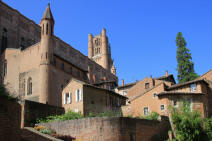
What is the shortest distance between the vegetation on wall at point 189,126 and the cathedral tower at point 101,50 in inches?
2868

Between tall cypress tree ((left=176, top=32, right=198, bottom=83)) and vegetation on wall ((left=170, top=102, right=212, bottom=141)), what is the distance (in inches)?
797

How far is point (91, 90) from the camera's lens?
39.9 m

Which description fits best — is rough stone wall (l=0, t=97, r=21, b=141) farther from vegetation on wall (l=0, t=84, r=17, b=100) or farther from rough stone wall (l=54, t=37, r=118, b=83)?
rough stone wall (l=54, t=37, r=118, b=83)

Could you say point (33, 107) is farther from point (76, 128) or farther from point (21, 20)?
point (21, 20)

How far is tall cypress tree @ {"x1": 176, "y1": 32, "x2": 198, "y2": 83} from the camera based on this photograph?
177ft

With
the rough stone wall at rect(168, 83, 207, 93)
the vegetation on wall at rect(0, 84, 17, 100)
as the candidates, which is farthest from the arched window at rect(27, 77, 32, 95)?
the vegetation on wall at rect(0, 84, 17, 100)

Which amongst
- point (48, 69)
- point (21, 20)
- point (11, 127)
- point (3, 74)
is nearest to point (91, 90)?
point (48, 69)

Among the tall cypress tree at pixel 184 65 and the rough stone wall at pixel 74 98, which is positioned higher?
the tall cypress tree at pixel 184 65

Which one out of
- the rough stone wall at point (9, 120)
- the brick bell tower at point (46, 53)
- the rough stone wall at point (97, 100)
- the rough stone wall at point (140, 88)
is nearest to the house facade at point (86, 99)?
the rough stone wall at point (97, 100)

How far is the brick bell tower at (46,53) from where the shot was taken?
4706 cm

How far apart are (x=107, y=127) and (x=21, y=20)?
148ft

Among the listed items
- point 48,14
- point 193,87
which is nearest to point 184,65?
point 193,87

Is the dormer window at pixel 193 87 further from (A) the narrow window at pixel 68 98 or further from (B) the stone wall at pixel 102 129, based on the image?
(A) the narrow window at pixel 68 98

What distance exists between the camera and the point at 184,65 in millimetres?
55594
